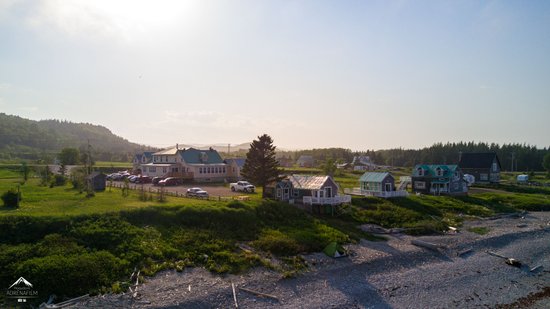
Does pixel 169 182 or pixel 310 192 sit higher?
pixel 169 182

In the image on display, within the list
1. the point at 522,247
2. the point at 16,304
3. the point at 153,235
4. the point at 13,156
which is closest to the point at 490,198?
the point at 522,247

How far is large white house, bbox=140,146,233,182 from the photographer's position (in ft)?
172

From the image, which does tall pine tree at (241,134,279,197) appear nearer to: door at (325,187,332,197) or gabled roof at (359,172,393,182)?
door at (325,187,332,197)

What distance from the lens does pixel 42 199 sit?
96.1ft

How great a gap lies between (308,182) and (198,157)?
23231 mm

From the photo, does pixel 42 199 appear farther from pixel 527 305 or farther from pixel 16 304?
pixel 527 305

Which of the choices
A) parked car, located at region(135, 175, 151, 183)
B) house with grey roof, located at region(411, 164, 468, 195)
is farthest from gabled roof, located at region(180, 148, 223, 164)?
house with grey roof, located at region(411, 164, 468, 195)

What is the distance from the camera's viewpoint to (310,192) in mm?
36312

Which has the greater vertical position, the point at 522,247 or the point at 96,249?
the point at 96,249

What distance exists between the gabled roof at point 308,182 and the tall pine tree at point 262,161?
9.12 feet

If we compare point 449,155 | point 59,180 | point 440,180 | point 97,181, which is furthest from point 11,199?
point 449,155

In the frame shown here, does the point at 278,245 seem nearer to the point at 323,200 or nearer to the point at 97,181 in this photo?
the point at 323,200

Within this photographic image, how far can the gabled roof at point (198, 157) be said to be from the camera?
53969mm

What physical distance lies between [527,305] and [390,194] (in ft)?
74.1
